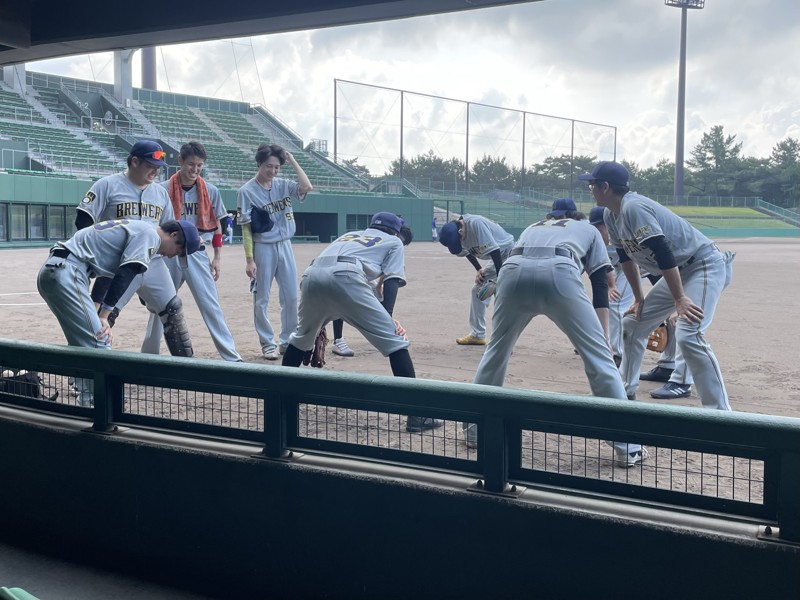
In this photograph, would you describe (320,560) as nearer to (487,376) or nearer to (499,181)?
(487,376)

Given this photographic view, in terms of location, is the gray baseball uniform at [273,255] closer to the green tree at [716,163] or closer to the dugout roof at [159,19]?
the dugout roof at [159,19]

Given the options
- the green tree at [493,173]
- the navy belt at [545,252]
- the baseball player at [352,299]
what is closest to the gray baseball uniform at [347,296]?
the baseball player at [352,299]

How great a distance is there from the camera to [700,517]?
8.13 ft

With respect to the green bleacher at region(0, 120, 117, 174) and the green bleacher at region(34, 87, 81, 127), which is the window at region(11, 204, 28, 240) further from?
the green bleacher at region(34, 87, 81, 127)

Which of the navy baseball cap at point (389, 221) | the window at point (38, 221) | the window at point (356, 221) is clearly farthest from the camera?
the window at point (356, 221)

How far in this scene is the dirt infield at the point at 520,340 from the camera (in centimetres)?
672

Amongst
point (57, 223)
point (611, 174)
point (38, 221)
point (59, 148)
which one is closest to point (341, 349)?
point (611, 174)

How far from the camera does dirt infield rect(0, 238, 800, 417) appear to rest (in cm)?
672

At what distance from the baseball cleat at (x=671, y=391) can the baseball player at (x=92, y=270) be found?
12.6ft

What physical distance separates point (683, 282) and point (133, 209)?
4.00 m

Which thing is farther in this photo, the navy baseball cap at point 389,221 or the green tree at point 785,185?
the green tree at point 785,185

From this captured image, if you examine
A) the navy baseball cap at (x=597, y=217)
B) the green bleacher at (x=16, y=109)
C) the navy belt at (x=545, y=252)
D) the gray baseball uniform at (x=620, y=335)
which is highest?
the green bleacher at (x=16, y=109)

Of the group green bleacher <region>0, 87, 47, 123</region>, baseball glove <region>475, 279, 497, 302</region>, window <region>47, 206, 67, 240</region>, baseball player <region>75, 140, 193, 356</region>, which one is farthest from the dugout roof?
green bleacher <region>0, 87, 47, 123</region>

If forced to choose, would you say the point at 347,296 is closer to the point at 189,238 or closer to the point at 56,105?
the point at 189,238
